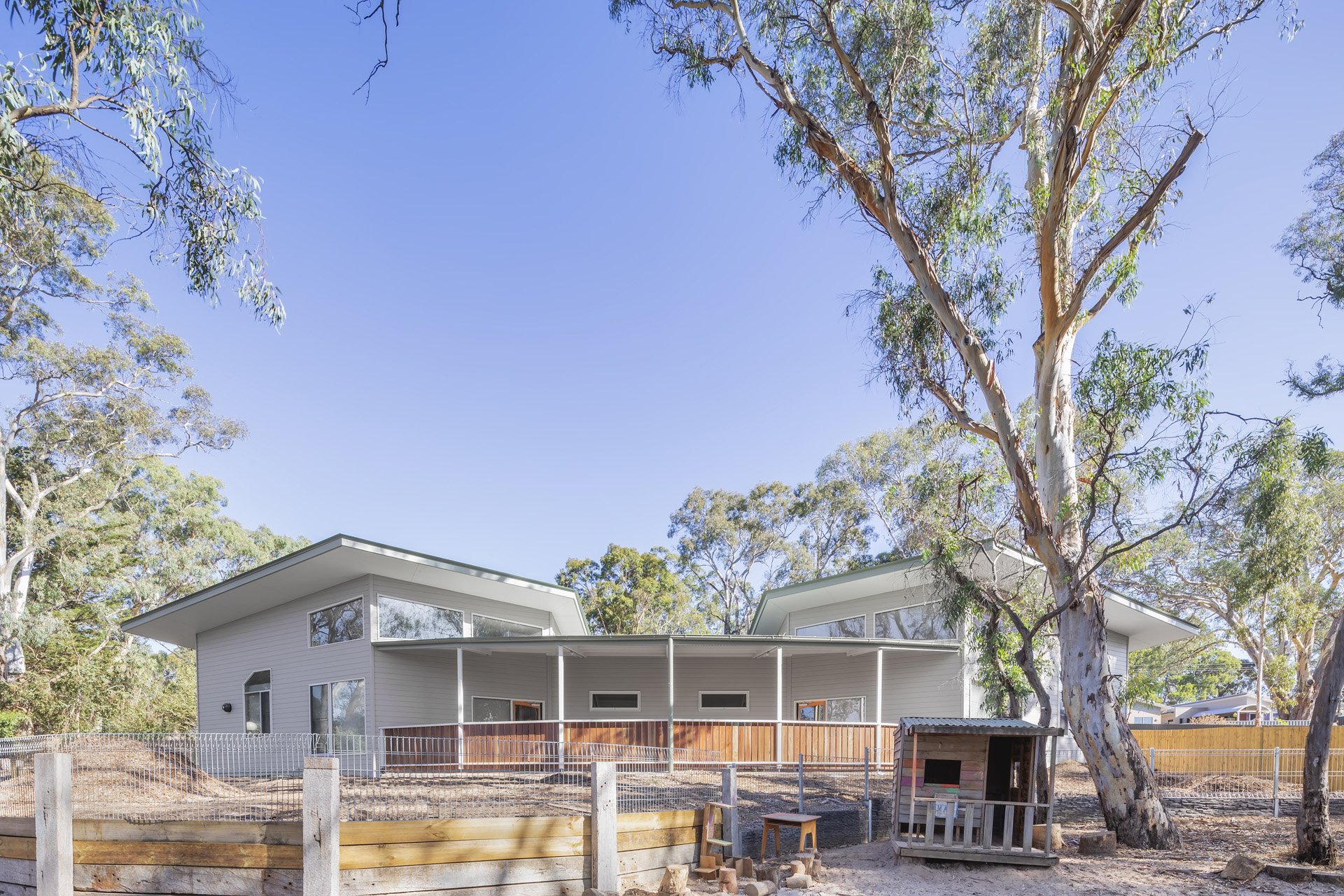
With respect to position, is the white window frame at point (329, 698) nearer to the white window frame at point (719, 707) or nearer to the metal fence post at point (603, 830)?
the white window frame at point (719, 707)

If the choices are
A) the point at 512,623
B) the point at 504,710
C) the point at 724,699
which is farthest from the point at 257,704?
the point at 724,699

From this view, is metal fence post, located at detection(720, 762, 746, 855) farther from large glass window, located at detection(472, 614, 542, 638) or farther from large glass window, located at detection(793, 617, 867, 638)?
large glass window, located at detection(793, 617, 867, 638)

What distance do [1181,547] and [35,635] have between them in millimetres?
35352

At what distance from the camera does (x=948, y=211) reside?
12.6m

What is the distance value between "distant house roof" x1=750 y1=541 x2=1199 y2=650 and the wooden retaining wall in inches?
422

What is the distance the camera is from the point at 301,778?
8625 millimetres

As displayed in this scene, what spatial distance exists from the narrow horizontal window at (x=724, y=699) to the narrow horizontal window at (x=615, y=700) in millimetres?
1775

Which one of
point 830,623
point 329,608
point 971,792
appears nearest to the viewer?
point 971,792

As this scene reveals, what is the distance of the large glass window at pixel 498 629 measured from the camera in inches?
772

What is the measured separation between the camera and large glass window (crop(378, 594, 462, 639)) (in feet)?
57.9

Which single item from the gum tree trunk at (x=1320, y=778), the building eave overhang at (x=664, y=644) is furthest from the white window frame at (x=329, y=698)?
the gum tree trunk at (x=1320, y=778)

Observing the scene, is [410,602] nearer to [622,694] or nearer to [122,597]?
[622,694]

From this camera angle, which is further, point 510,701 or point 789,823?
point 510,701

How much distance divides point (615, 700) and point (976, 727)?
1443cm
